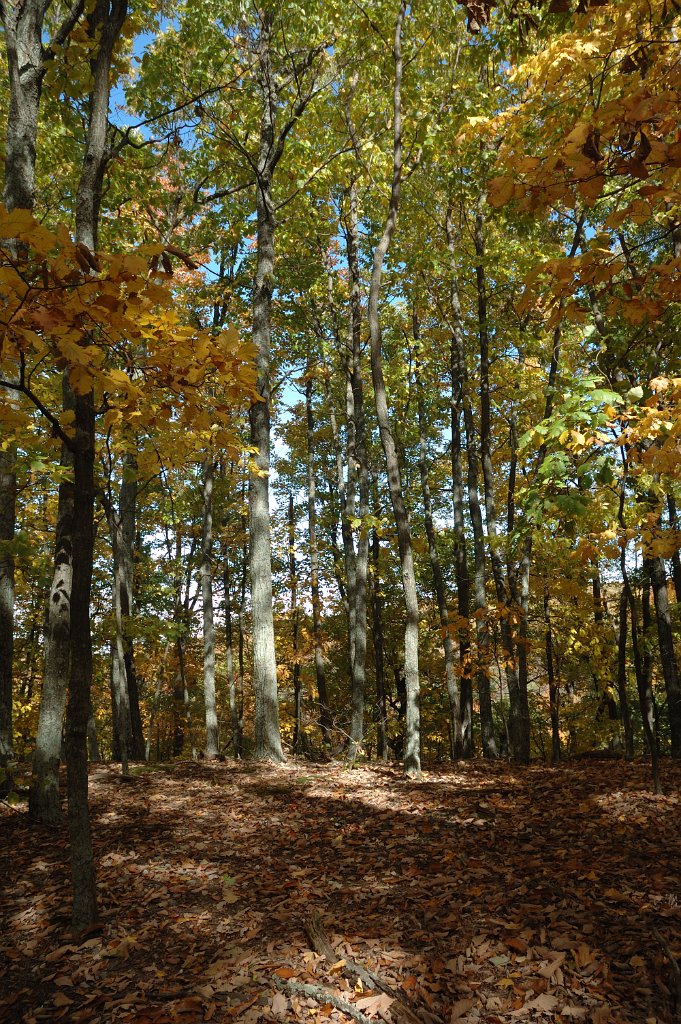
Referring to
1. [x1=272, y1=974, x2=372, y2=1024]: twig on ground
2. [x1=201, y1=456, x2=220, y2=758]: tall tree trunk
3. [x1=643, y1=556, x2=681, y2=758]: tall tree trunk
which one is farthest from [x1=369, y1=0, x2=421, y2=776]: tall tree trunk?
[x1=201, y1=456, x2=220, y2=758]: tall tree trunk

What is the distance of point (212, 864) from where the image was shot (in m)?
4.26

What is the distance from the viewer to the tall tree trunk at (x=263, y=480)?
8055 millimetres

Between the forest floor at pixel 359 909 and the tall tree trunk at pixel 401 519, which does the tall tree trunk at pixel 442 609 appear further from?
the forest floor at pixel 359 909

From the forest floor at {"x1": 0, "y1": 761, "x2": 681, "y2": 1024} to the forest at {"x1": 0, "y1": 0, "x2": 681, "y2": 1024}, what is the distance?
0.03 meters

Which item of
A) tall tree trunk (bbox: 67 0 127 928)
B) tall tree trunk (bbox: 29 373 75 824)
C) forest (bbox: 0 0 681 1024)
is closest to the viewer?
forest (bbox: 0 0 681 1024)

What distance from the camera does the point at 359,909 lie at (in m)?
3.48

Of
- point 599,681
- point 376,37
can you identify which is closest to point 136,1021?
point 376,37

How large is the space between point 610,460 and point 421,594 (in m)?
15.6

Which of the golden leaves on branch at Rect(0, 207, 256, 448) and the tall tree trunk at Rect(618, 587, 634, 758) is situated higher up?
the golden leaves on branch at Rect(0, 207, 256, 448)

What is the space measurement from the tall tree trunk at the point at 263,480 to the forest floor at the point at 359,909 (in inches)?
85.1

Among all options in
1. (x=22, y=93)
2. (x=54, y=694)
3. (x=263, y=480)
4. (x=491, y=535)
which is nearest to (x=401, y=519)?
(x=491, y=535)

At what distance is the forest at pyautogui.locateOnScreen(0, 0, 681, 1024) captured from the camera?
2375mm

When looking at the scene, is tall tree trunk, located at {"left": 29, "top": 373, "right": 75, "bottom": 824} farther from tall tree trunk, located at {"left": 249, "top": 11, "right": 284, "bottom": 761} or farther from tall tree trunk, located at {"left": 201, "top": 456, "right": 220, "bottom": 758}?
tall tree trunk, located at {"left": 201, "top": 456, "right": 220, "bottom": 758}

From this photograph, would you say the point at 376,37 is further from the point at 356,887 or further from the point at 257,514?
the point at 356,887
